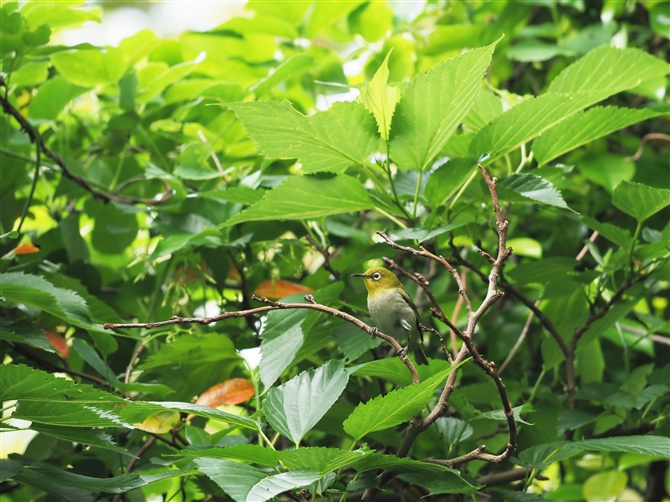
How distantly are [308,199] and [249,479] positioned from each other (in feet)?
1.77

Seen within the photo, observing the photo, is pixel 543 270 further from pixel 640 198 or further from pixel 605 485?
pixel 605 485

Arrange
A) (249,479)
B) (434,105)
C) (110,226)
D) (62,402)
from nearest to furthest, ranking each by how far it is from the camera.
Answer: (249,479) → (62,402) → (434,105) → (110,226)

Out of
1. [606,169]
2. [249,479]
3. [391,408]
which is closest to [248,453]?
[249,479]

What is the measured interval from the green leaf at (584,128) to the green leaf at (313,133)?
418mm

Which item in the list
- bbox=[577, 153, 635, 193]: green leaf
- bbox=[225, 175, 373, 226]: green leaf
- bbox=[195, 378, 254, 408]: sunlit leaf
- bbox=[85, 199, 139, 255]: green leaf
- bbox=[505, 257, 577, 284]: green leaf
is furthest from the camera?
bbox=[577, 153, 635, 193]: green leaf

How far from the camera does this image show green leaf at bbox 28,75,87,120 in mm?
1637

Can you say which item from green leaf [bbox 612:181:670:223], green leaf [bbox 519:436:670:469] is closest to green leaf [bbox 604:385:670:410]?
green leaf [bbox 519:436:670:469]

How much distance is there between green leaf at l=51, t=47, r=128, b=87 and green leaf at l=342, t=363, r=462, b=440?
1.21 metres

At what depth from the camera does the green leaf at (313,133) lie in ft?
3.72

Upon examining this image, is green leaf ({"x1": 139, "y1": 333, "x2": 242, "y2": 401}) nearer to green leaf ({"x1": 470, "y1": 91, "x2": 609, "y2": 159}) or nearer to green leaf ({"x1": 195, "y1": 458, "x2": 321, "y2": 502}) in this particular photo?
green leaf ({"x1": 195, "y1": 458, "x2": 321, "y2": 502})

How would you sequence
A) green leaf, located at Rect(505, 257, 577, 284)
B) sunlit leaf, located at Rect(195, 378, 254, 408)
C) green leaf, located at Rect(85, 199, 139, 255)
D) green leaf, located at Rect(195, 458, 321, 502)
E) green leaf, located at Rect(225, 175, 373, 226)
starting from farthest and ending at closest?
green leaf, located at Rect(85, 199, 139, 255)
green leaf, located at Rect(505, 257, 577, 284)
sunlit leaf, located at Rect(195, 378, 254, 408)
green leaf, located at Rect(225, 175, 373, 226)
green leaf, located at Rect(195, 458, 321, 502)

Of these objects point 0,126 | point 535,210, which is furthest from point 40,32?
point 535,210

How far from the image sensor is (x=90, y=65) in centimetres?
169

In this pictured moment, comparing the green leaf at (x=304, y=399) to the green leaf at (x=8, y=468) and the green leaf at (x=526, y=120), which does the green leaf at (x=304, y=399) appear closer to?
the green leaf at (x=8, y=468)
